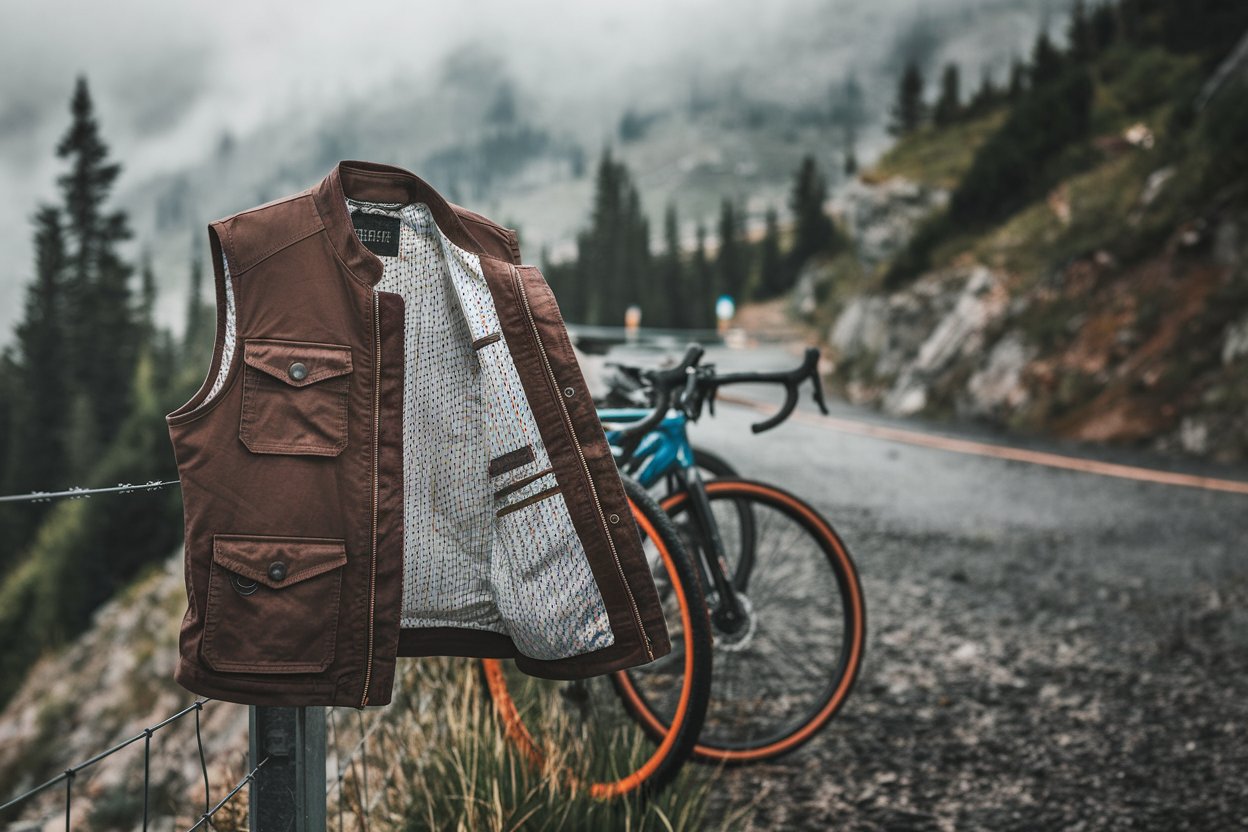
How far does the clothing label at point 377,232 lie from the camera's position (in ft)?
5.70

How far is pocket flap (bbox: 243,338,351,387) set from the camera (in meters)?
1.49

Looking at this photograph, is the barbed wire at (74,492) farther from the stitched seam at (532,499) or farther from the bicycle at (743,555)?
the bicycle at (743,555)

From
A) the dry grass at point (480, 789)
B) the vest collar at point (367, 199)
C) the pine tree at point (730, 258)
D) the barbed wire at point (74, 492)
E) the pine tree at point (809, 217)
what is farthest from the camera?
the pine tree at point (730, 258)

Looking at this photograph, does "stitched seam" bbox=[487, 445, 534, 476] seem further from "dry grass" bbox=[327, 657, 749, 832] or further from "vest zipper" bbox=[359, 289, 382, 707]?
"dry grass" bbox=[327, 657, 749, 832]

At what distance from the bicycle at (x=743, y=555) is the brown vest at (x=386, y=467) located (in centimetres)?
92

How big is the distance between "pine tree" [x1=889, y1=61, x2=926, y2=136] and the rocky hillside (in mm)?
39642

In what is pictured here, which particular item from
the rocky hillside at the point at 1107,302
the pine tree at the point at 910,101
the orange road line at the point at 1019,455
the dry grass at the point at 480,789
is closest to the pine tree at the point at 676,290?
the pine tree at the point at 910,101

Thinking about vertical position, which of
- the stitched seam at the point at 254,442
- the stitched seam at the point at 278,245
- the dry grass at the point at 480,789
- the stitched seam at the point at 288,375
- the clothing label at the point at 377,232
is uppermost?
the clothing label at the point at 377,232

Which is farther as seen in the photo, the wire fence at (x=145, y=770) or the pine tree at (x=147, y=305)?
the pine tree at (x=147, y=305)

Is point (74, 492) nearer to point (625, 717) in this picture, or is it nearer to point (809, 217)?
point (625, 717)

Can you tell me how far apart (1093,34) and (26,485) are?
7134 centimetres

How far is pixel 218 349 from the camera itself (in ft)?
4.95

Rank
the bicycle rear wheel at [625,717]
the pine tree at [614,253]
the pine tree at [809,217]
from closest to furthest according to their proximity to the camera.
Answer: the bicycle rear wheel at [625,717] → the pine tree at [809,217] → the pine tree at [614,253]

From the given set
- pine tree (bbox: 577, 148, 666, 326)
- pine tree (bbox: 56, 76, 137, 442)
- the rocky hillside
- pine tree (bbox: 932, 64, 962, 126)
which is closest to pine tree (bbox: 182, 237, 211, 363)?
pine tree (bbox: 56, 76, 137, 442)
